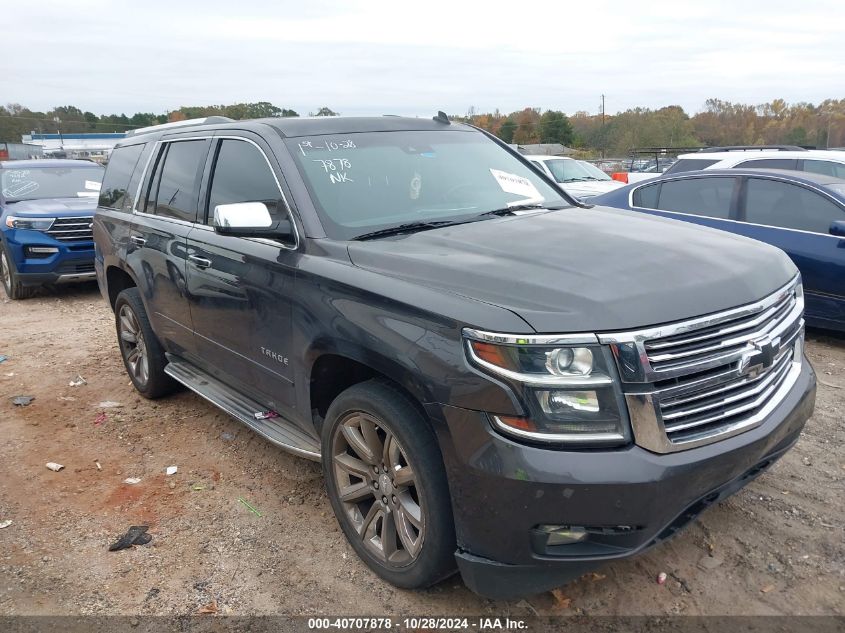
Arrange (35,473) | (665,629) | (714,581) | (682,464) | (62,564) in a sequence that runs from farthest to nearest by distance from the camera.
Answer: (35,473) → (62,564) → (714,581) → (665,629) → (682,464)

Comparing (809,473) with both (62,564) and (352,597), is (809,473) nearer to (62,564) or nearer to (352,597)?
(352,597)

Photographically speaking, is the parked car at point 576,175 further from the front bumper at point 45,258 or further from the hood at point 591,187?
the front bumper at point 45,258

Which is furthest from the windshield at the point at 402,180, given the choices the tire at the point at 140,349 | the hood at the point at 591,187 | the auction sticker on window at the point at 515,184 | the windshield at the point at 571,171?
the windshield at the point at 571,171

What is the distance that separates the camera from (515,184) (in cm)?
402

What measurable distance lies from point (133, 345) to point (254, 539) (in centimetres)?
270

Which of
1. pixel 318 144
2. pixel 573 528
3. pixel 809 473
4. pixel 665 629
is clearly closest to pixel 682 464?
pixel 573 528

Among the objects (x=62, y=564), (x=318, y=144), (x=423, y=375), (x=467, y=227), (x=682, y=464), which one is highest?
(x=318, y=144)

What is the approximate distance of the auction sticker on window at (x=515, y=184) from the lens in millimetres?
3941

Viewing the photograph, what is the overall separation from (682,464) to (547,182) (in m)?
2.43

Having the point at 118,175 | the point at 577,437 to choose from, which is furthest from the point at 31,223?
the point at 577,437

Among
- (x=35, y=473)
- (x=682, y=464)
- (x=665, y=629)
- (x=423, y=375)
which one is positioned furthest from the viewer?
(x=35, y=473)

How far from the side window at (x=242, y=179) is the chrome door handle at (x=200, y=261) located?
0.77ft

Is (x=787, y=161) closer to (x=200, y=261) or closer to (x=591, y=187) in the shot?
(x=591, y=187)

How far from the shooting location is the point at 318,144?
11.8 feet
